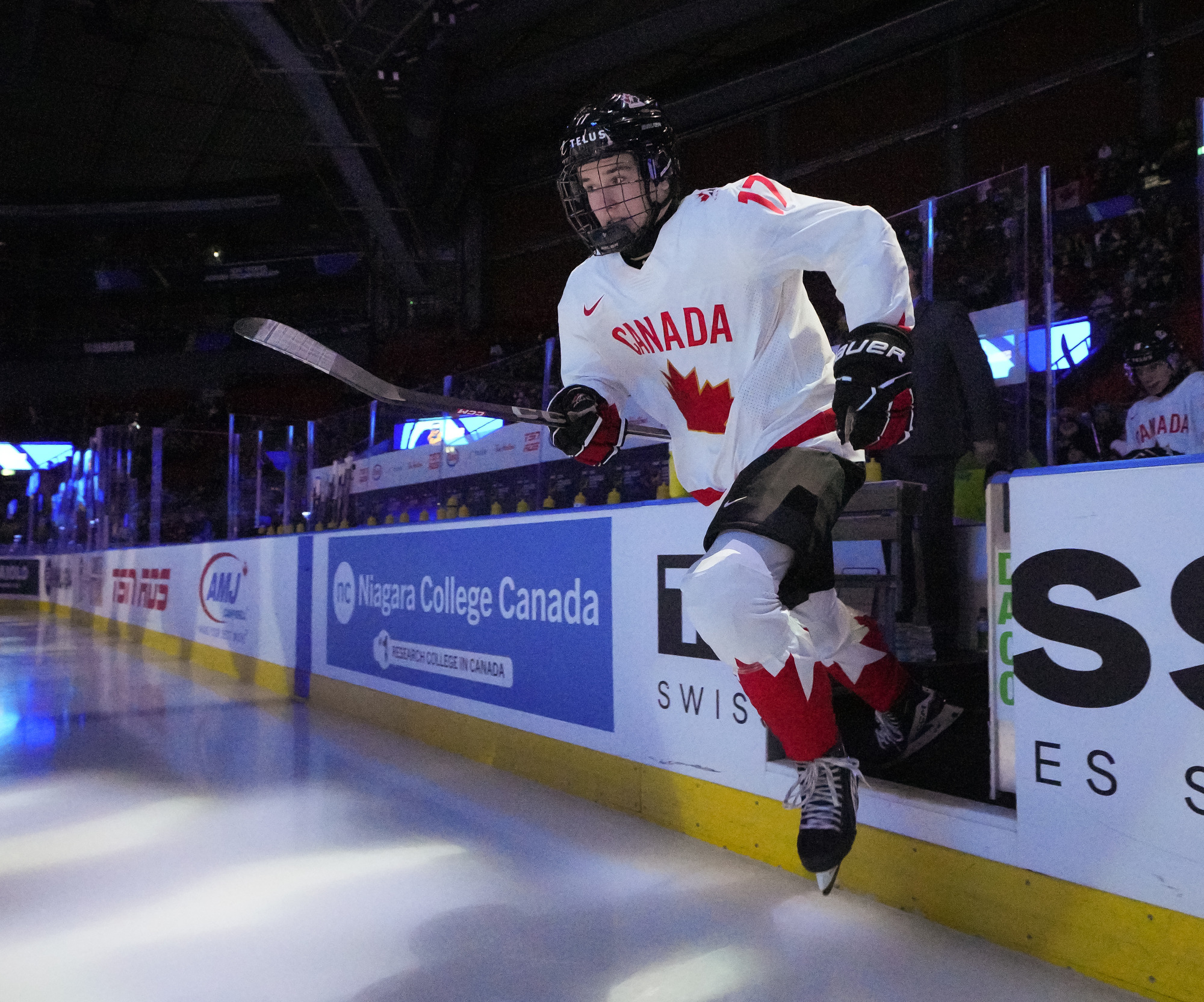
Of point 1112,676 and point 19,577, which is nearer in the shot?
point 1112,676

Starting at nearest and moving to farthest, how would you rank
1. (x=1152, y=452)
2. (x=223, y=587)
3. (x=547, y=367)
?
(x=1152, y=452), (x=547, y=367), (x=223, y=587)

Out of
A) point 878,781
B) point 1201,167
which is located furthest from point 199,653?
point 1201,167

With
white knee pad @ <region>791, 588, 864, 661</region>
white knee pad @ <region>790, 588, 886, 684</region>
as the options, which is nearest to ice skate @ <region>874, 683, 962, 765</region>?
white knee pad @ <region>790, 588, 886, 684</region>

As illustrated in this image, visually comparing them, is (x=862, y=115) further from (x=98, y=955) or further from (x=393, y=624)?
(x=98, y=955)

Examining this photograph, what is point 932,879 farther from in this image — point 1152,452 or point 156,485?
point 156,485

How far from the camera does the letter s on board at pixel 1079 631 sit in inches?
53.2

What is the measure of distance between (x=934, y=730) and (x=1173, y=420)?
2.28 meters

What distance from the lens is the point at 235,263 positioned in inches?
698

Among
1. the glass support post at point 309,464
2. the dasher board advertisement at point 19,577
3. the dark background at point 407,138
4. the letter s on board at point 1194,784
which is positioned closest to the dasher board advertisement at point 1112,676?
the letter s on board at point 1194,784

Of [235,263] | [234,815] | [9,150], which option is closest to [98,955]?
[234,815]

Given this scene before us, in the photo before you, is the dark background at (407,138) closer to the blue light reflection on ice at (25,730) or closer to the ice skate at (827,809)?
the ice skate at (827,809)

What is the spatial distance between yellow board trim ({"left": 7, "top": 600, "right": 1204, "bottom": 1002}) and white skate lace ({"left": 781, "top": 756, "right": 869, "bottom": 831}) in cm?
25

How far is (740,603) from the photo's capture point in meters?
1.40

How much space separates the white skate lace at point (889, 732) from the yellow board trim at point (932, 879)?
0.22 meters
